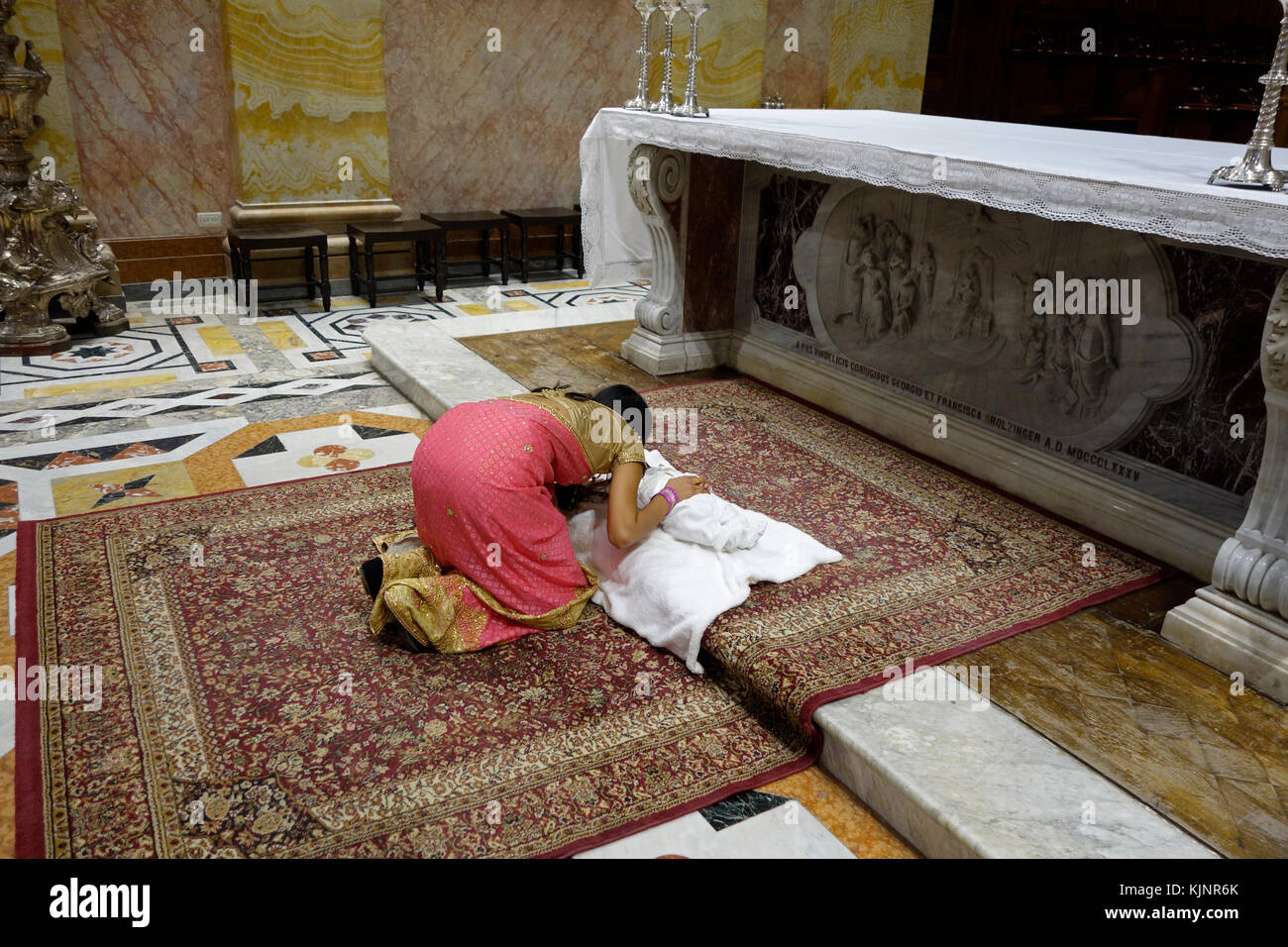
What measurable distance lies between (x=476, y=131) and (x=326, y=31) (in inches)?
56.2

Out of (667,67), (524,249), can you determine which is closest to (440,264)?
(524,249)

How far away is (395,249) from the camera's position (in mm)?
8047

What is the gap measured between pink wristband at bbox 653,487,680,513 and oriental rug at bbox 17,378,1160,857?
376mm

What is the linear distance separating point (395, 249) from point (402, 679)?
5900mm

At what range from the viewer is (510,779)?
244 cm

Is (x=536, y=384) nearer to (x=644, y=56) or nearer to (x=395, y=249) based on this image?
(x=644, y=56)

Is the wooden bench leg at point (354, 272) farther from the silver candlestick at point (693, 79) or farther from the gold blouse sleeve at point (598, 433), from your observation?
the gold blouse sleeve at point (598, 433)

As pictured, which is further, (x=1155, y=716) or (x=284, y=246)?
(x=284, y=246)

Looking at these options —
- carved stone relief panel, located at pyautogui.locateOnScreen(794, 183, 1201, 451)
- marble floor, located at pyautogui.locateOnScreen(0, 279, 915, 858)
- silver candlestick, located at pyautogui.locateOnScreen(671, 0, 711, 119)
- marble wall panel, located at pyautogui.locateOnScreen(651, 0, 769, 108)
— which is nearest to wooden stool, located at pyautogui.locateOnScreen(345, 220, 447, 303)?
marble floor, located at pyautogui.locateOnScreen(0, 279, 915, 858)

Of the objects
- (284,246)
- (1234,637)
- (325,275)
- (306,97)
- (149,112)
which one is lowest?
(1234,637)

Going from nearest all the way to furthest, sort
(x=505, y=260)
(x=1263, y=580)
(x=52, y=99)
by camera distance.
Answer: (x=1263, y=580)
(x=52, y=99)
(x=505, y=260)

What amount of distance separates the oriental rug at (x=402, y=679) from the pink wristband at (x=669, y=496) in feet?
1.23

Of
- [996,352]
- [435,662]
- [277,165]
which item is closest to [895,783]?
[435,662]

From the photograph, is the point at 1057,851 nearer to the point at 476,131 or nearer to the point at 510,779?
the point at 510,779
